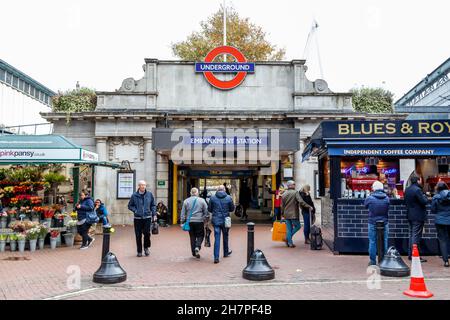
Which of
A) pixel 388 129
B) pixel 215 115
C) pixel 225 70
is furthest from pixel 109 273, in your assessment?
pixel 225 70

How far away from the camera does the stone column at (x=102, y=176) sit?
1795 centimetres

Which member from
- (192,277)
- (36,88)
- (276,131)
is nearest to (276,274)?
(192,277)

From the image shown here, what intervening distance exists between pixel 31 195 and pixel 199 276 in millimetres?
8467

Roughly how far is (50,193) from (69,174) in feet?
9.13

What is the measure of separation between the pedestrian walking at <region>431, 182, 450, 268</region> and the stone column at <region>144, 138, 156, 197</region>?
12.0 m

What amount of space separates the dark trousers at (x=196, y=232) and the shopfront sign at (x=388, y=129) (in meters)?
3.89

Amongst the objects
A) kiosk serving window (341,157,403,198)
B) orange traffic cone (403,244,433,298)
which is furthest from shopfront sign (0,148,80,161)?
orange traffic cone (403,244,433,298)

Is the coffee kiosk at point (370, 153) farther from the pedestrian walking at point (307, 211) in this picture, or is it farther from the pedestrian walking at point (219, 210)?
the pedestrian walking at point (219, 210)

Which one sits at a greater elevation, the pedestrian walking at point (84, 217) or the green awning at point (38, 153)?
the green awning at point (38, 153)

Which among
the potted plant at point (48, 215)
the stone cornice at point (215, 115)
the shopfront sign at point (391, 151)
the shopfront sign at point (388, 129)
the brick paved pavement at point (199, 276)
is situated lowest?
the brick paved pavement at point (199, 276)

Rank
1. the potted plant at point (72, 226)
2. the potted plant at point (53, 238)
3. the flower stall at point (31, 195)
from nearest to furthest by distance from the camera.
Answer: the flower stall at point (31, 195)
the potted plant at point (53, 238)
the potted plant at point (72, 226)

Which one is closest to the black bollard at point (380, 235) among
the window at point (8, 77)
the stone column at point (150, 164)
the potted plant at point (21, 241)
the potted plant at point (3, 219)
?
the potted plant at point (21, 241)

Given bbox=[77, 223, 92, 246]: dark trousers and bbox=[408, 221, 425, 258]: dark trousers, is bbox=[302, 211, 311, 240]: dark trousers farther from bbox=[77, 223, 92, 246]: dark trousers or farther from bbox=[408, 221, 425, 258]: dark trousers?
bbox=[77, 223, 92, 246]: dark trousers

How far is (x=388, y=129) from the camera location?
10.1 metres
